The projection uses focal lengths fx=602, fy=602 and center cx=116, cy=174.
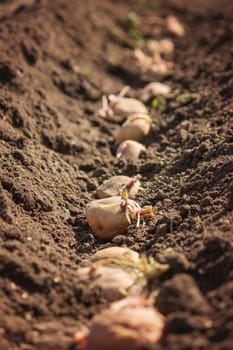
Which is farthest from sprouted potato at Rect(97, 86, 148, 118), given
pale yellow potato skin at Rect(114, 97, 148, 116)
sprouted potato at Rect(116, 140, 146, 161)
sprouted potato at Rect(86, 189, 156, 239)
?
sprouted potato at Rect(86, 189, 156, 239)

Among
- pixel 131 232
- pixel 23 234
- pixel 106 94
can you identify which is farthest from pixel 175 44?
pixel 23 234

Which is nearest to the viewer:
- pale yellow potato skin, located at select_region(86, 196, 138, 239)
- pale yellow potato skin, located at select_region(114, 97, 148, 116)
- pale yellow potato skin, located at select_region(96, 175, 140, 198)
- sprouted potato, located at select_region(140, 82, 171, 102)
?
pale yellow potato skin, located at select_region(86, 196, 138, 239)

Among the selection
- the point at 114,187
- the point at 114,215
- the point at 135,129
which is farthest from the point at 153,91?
the point at 114,215

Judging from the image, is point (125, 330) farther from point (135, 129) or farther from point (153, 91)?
point (153, 91)

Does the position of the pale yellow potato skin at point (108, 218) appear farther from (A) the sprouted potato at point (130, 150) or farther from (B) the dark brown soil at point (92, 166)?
(A) the sprouted potato at point (130, 150)

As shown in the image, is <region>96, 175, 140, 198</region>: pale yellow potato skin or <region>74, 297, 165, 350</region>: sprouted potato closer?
<region>74, 297, 165, 350</region>: sprouted potato

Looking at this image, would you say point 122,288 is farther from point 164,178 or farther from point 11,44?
point 11,44

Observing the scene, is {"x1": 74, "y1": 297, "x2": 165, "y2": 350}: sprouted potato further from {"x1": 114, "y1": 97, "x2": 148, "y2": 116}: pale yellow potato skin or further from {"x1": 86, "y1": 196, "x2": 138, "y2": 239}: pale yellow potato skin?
{"x1": 114, "y1": 97, "x2": 148, "y2": 116}: pale yellow potato skin

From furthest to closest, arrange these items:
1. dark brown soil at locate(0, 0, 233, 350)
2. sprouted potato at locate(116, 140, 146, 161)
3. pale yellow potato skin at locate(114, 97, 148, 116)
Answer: pale yellow potato skin at locate(114, 97, 148, 116) → sprouted potato at locate(116, 140, 146, 161) → dark brown soil at locate(0, 0, 233, 350)

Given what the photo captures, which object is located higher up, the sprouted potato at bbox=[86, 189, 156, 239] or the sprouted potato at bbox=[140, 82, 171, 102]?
the sprouted potato at bbox=[140, 82, 171, 102]

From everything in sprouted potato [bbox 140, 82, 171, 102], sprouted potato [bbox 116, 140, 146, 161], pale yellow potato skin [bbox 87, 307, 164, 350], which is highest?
sprouted potato [bbox 140, 82, 171, 102]

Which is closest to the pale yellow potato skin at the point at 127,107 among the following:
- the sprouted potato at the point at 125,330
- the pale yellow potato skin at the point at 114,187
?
the pale yellow potato skin at the point at 114,187
